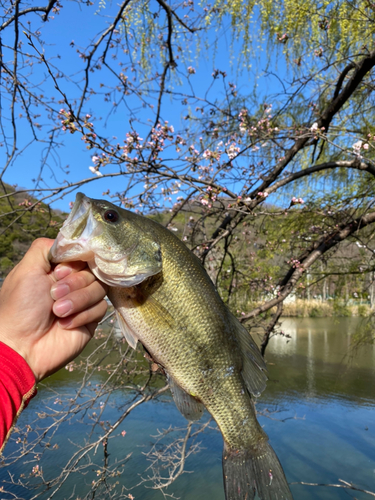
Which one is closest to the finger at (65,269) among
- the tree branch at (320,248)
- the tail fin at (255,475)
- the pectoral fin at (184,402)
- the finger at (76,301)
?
the finger at (76,301)

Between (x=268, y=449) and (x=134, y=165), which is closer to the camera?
(x=268, y=449)

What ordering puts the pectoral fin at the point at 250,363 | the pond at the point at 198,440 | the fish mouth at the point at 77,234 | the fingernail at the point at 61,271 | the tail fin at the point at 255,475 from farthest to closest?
the pond at the point at 198,440
the pectoral fin at the point at 250,363
the tail fin at the point at 255,475
the fingernail at the point at 61,271
the fish mouth at the point at 77,234

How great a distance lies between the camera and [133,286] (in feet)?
5.32

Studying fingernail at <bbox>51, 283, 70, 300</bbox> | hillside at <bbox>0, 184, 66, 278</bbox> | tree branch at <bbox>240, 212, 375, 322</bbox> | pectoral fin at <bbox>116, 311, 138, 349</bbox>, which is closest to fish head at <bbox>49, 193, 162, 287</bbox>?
fingernail at <bbox>51, 283, 70, 300</bbox>

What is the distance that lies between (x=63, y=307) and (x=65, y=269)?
186 mm

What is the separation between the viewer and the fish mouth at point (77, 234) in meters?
1.46

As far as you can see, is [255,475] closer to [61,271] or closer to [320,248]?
[61,271]

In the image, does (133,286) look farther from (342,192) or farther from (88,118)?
(342,192)

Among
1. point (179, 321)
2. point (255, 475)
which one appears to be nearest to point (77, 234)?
point (179, 321)

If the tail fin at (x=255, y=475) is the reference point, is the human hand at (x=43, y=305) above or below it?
above

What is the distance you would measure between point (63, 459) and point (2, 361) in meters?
8.48

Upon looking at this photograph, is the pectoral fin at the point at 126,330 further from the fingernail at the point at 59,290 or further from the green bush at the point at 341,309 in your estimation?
the green bush at the point at 341,309

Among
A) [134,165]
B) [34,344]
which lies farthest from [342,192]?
[34,344]

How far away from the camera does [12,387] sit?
1369mm
